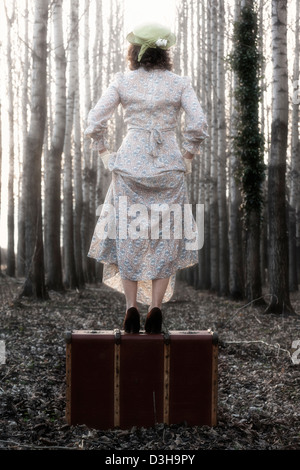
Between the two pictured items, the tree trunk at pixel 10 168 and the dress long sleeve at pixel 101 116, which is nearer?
the dress long sleeve at pixel 101 116

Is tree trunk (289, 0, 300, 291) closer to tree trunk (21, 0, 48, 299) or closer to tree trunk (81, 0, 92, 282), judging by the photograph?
tree trunk (81, 0, 92, 282)

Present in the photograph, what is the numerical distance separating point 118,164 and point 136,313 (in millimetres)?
1057

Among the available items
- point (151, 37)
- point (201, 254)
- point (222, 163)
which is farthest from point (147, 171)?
point (201, 254)

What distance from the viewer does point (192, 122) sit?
4.63 m

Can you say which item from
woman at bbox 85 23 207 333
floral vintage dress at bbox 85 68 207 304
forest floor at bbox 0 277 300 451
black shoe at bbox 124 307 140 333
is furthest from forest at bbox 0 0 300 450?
black shoe at bbox 124 307 140 333

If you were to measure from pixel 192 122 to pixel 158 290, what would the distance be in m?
1.22

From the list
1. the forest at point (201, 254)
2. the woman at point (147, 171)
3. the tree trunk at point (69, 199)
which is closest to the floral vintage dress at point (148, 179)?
the woman at point (147, 171)

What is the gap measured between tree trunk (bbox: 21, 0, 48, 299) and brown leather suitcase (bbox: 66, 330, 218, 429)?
22.0 ft

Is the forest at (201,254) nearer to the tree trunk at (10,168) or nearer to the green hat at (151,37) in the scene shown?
the tree trunk at (10,168)

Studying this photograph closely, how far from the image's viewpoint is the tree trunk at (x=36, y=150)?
10898 millimetres

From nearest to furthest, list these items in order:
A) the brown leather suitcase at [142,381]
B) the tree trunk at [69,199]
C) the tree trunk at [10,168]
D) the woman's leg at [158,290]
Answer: the brown leather suitcase at [142,381] < the woman's leg at [158,290] < the tree trunk at [69,199] < the tree trunk at [10,168]

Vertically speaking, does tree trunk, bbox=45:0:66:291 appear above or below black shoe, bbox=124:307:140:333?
above

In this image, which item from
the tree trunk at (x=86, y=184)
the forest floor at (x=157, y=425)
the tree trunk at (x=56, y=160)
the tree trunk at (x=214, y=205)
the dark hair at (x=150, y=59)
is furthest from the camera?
the tree trunk at (x=86, y=184)

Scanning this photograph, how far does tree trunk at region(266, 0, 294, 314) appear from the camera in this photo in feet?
35.6
